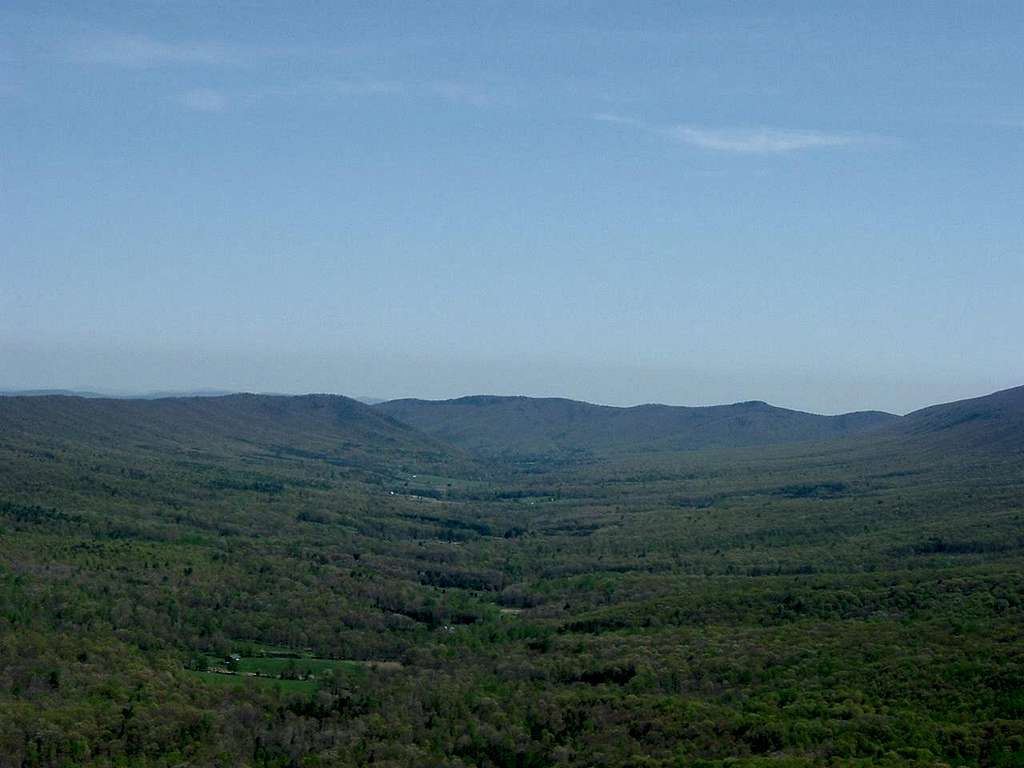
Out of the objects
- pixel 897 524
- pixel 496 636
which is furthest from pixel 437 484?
pixel 496 636

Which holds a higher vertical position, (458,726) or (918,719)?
(918,719)

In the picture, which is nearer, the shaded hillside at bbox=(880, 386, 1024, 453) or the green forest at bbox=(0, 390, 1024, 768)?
the green forest at bbox=(0, 390, 1024, 768)

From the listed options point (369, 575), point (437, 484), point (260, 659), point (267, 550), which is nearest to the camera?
point (260, 659)

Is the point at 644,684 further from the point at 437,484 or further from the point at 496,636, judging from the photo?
the point at 437,484

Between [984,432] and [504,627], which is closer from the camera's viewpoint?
[504,627]

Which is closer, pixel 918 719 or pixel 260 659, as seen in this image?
pixel 918 719

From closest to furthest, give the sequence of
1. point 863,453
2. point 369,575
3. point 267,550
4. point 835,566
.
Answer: point 835,566, point 369,575, point 267,550, point 863,453

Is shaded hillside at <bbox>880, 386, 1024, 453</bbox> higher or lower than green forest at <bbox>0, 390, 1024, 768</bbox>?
higher

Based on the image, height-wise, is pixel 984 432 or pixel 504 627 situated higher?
pixel 984 432
